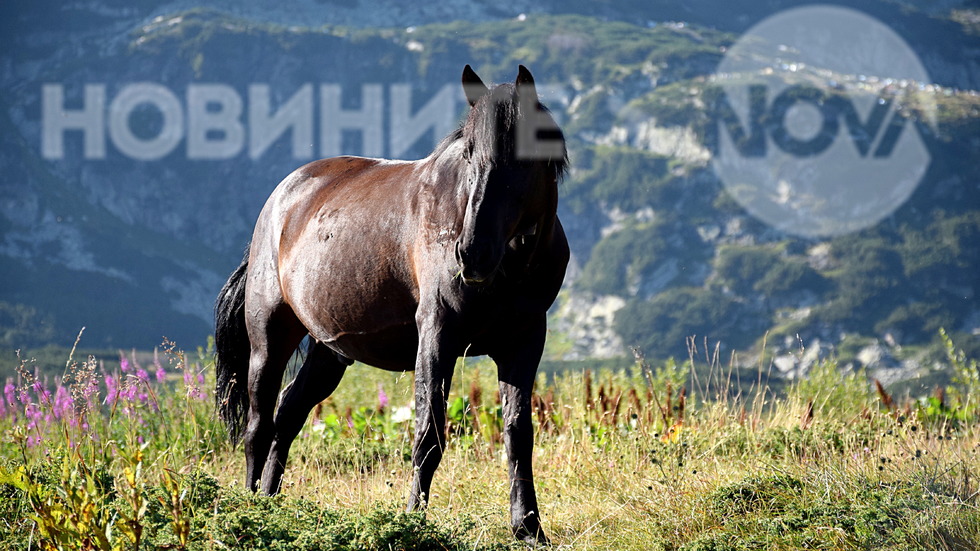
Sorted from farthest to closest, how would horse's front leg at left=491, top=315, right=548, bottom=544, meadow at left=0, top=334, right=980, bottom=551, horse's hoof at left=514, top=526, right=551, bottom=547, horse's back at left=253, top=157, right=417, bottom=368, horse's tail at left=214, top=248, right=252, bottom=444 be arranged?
1. horse's tail at left=214, top=248, right=252, bottom=444
2. horse's back at left=253, top=157, right=417, bottom=368
3. horse's front leg at left=491, top=315, right=548, bottom=544
4. horse's hoof at left=514, top=526, right=551, bottom=547
5. meadow at left=0, top=334, right=980, bottom=551

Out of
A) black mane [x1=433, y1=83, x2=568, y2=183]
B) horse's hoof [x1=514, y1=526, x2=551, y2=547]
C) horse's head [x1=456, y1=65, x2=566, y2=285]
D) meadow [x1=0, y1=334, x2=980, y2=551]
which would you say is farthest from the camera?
horse's hoof [x1=514, y1=526, x2=551, y2=547]

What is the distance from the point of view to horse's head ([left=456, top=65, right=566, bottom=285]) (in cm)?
390

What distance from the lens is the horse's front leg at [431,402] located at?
4301 millimetres

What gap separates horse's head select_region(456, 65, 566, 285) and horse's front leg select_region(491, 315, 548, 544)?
0.58 m

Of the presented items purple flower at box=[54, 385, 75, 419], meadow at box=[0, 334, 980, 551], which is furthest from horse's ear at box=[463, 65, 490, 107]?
purple flower at box=[54, 385, 75, 419]

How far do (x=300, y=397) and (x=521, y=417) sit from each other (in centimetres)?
203

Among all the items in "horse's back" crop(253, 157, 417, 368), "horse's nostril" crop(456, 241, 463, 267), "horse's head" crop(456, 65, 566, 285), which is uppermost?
"horse's head" crop(456, 65, 566, 285)

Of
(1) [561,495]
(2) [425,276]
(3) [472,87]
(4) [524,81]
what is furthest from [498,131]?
(1) [561,495]

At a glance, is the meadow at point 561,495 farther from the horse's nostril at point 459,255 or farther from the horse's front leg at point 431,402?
the horse's nostril at point 459,255

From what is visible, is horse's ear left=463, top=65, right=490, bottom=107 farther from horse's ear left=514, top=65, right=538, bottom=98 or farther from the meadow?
the meadow

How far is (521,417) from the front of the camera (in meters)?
4.48

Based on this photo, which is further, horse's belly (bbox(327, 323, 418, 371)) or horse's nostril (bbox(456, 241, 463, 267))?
horse's belly (bbox(327, 323, 418, 371))

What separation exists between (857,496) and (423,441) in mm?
2027

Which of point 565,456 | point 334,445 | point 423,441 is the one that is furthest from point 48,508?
point 334,445
